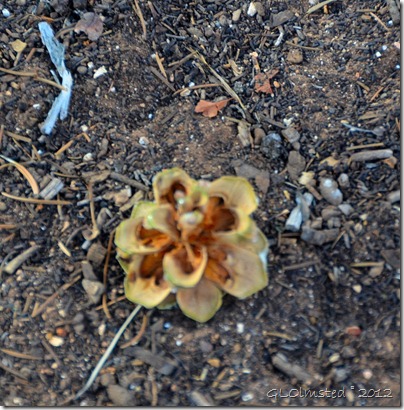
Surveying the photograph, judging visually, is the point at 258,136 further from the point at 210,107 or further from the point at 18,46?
the point at 18,46

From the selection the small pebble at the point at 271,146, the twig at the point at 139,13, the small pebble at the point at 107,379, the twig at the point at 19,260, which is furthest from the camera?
the twig at the point at 139,13

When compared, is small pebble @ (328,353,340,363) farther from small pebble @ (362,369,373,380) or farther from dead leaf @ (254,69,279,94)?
dead leaf @ (254,69,279,94)

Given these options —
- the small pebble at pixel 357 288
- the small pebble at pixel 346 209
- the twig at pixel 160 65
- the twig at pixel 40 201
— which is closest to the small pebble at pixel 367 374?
the small pebble at pixel 357 288

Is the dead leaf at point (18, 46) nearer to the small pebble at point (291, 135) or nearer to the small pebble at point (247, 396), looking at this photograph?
the small pebble at point (291, 135)

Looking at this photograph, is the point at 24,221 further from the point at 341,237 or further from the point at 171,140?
the point at 341,237

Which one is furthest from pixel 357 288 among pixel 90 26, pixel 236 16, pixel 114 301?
pixel 90 26

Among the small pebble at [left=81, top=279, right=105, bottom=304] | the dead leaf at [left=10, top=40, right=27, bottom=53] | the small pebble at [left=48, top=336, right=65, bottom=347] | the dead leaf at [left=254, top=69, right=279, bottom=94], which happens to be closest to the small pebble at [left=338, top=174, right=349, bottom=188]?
the dead leaf at [left=254, top=69, right=279, bottom=94]
